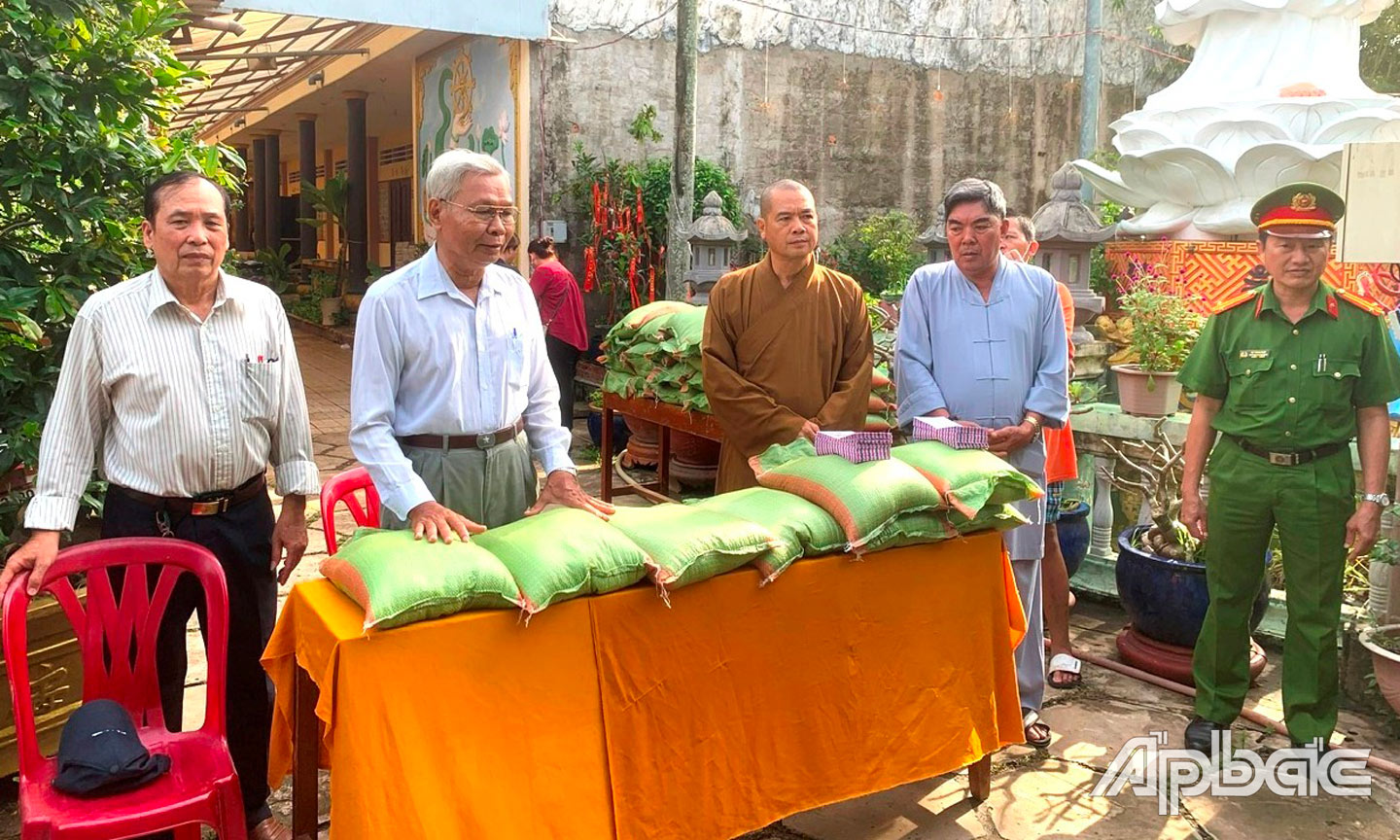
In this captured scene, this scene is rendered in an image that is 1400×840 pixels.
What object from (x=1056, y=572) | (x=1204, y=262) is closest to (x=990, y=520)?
(x=1056, y=572)

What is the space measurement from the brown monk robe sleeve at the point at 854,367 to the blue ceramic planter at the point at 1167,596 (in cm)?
134

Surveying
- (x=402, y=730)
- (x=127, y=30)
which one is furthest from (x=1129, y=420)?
(x=127, y=30)

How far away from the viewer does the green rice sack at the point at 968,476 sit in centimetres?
308

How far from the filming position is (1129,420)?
5223 millimetres

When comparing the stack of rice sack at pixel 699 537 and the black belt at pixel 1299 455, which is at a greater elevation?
the black belt at pixel 1299 455

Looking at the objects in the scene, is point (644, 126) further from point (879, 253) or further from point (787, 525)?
point (787, 525)

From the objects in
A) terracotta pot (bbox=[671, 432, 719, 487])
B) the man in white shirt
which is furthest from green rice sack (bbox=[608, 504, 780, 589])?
terracotta pot (bbox=[671, 432, 719, 487])

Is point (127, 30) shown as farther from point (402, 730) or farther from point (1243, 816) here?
point (1243, 816)

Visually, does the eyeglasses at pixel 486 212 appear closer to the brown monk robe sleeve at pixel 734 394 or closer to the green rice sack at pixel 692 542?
the green rice sack at pixel 692 542

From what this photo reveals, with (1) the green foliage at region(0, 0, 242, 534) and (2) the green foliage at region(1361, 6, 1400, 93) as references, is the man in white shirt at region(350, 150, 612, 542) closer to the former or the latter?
(1) the green foliage at region(0, 0, 242, 534)

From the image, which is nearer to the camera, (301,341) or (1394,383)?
(1394,383)

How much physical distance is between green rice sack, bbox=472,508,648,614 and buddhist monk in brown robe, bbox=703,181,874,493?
1370 mm

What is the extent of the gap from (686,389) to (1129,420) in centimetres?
223

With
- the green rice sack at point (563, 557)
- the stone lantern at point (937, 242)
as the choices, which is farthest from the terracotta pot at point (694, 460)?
the green rice sack at point (563, 557)
